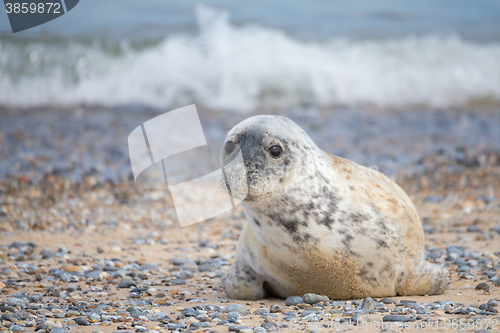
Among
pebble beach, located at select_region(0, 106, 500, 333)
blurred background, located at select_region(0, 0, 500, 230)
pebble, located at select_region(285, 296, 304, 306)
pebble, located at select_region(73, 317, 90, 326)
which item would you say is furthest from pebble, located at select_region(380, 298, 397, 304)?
blurred background, located at select_region(0, 0, 500, 230)

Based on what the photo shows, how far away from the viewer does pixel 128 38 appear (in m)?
14.5

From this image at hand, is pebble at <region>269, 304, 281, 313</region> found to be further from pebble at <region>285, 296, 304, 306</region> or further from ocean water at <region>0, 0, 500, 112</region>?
ocean water at <region>0, 0, 500, 112</region>

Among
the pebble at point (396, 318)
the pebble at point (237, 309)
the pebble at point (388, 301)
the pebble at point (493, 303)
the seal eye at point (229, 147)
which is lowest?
the pebble at point (388, 301)

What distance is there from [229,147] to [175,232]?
3.01m

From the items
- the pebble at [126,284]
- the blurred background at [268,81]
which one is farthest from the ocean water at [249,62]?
the pebble at [126,284]

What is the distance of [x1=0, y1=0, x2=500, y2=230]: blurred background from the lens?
9945 mm

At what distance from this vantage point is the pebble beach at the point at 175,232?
2.96 m

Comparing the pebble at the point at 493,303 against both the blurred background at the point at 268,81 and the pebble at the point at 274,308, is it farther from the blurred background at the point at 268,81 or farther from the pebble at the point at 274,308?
the blurred background at the point at 268,81

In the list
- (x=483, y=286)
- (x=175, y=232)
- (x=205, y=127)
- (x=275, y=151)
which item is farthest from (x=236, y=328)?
(x=205, y=127)

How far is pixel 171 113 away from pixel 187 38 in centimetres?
322

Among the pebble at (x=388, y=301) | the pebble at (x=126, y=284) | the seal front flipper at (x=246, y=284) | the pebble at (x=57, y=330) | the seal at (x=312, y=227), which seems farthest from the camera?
the pebble at (x=126, y=284)

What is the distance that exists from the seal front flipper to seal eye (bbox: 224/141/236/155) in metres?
0.79

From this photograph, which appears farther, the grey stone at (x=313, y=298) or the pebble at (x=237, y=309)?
the grey stone at (x=313, y=298)

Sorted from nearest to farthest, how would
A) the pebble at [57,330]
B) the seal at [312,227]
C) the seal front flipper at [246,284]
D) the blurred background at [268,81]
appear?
1. the pebble at [57,330]
2. the seal at [312,227]
3. the seal front flipper at [246,284]
4. the blurred background at [268,81]
